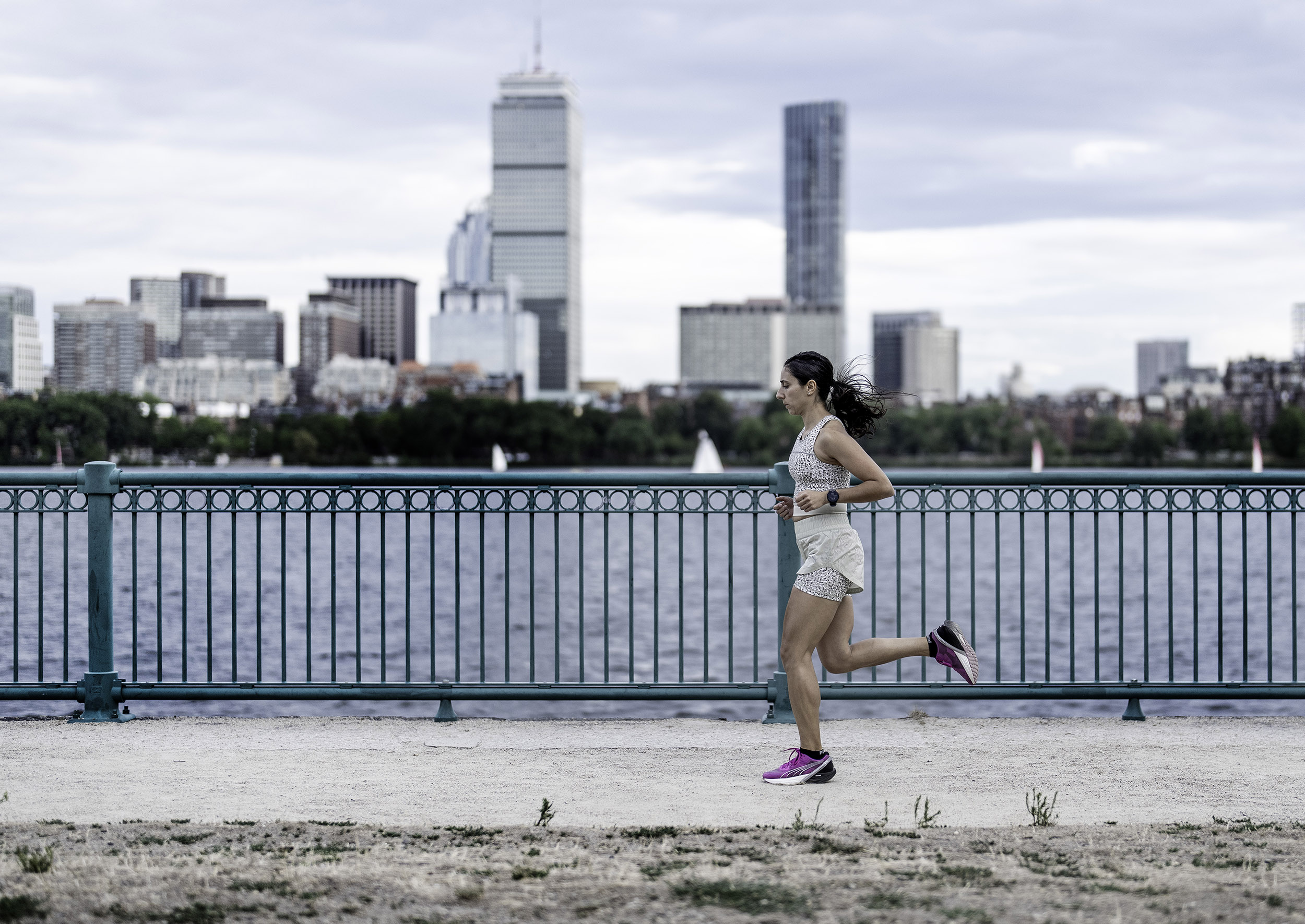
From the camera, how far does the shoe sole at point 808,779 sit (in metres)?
6.80

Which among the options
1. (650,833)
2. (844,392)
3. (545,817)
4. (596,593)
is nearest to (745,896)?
(650,833)

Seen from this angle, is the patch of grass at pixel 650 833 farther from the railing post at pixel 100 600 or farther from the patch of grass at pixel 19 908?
the railing post at pixel 100 600

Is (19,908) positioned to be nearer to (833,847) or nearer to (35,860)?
(35,860)

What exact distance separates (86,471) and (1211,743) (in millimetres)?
6613

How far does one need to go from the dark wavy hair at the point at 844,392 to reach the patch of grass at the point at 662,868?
246 cm

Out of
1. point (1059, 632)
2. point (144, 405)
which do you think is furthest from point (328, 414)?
point (1059, 632)

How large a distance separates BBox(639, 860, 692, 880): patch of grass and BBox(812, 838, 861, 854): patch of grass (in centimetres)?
53

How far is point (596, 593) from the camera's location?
36281mm

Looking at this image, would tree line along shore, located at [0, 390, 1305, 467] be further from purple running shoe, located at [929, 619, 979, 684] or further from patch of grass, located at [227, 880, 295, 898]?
patch of grass, located at [227, 880, 295, 898]

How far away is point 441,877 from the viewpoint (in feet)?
16.2

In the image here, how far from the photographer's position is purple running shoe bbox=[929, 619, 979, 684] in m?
6.91

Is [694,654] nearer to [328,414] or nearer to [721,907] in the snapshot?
[721,907]

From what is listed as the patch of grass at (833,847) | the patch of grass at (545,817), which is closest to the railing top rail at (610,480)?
the patch of grass at (545,817)

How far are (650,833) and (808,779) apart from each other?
1309 mm
